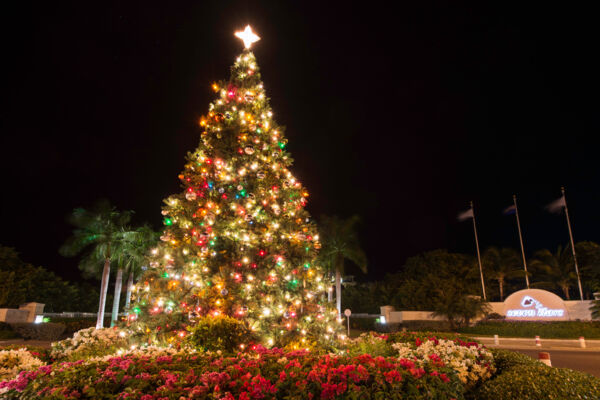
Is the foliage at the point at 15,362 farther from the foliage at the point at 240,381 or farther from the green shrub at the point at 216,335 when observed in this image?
the green shrub at the point at 216,335

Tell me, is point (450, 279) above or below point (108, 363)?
above

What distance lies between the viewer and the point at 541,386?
5098mm

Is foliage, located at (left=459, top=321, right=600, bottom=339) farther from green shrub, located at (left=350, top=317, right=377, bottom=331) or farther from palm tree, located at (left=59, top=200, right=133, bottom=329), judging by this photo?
palm tree, located at (left=59, top=200, right=133, bottom=329)

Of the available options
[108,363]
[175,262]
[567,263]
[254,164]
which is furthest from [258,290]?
[567,263]

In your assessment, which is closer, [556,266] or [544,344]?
[544,344]

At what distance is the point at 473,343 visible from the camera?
331 inches

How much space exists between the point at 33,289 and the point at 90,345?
27.9 m

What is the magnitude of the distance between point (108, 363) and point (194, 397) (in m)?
1.80

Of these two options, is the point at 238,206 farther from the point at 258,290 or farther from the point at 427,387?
the point at 427,387

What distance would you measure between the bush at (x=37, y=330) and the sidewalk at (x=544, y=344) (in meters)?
28.2

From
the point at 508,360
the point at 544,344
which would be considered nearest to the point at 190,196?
the point at 508,360

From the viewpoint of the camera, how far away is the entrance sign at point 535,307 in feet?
84.8

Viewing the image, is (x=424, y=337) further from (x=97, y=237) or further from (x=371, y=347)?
(x=97, y=237)

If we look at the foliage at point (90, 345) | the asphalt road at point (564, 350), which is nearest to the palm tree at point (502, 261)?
the asphalt road at point (564, 350)
